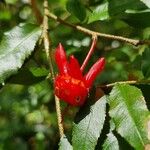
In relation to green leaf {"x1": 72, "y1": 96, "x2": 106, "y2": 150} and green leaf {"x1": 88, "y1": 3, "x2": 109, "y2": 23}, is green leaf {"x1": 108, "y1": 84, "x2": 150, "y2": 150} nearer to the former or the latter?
green leaf {"x1": 72, "y1": 96, "x2": 106, "y2": 150}

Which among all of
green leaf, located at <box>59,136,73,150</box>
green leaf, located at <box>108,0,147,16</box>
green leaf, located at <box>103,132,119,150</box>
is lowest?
green leaf, located at <box>59,136,73,150</box>

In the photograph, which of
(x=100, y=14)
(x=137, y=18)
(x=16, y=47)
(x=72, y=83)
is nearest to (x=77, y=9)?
(x=100, y=14)

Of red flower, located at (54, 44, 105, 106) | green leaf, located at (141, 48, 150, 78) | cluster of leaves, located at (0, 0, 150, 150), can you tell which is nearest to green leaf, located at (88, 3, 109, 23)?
cluster of leaves, located at (0, 0, 150, 150)

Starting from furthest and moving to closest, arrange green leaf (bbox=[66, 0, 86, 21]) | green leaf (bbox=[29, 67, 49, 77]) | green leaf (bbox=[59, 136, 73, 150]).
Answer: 1. green leaf (bbox=[66, 0, 86, 21])
2. green leaf (bbox=[29, 67, 49, 77])
3. green leaf (bbox=[59, 136, 73, 150])

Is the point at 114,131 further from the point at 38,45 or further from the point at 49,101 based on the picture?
the point at 49,101

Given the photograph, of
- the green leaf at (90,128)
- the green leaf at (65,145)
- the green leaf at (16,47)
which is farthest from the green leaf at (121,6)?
the green leaf at (65,145)

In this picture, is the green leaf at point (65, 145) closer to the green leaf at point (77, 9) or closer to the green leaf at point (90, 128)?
the green leaf at point (90, 128)

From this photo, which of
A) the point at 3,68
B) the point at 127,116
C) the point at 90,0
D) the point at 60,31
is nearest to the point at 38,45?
the point at 3,68

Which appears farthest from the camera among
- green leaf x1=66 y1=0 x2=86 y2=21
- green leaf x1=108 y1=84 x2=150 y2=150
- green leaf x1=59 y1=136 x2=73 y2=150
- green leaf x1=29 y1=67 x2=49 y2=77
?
green leaf x1=66 y1=0 x2=86 y2=21
